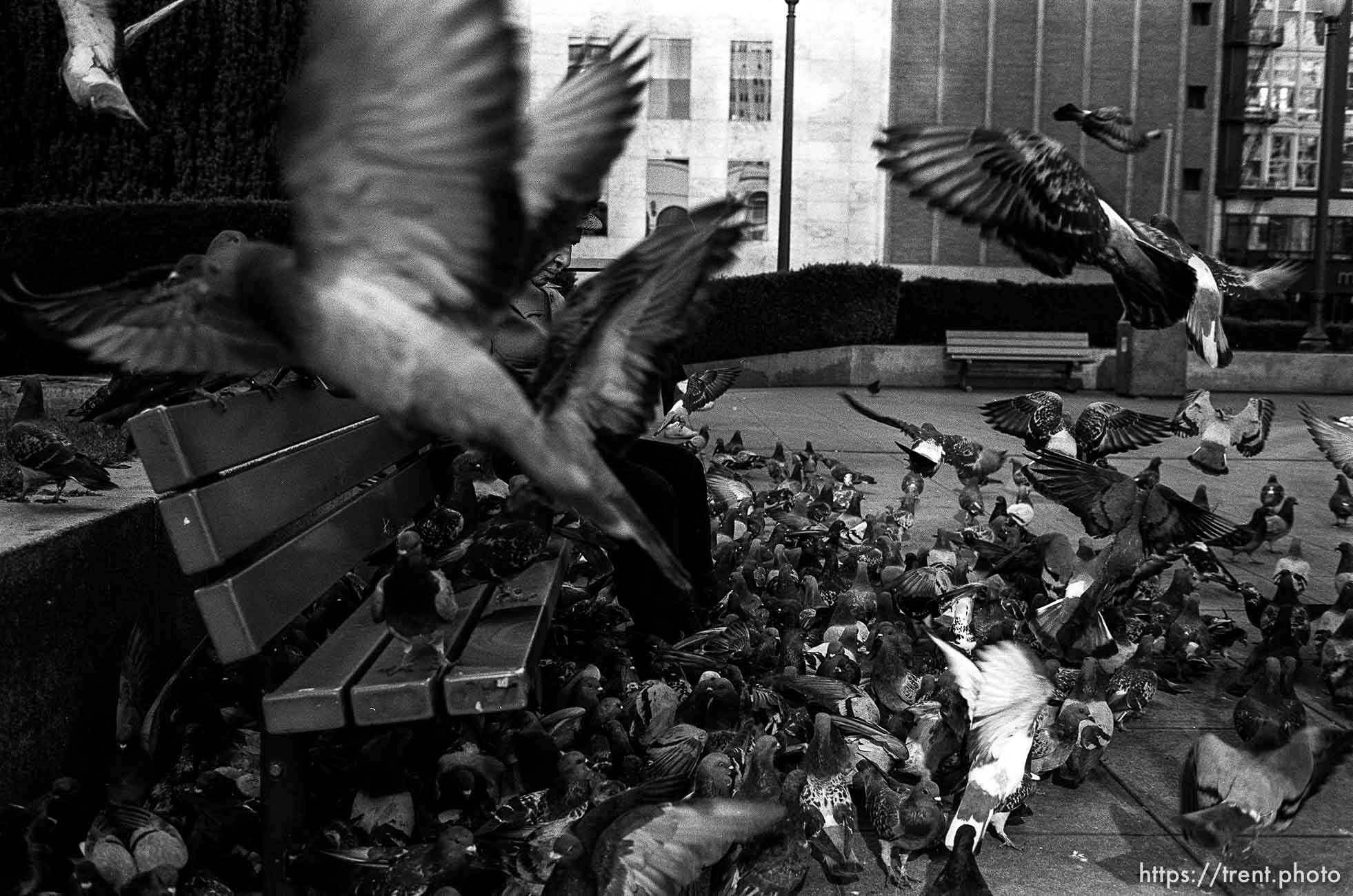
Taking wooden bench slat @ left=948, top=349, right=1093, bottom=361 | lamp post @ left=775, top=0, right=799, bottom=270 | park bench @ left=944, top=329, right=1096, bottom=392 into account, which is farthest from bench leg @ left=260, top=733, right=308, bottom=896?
lamp post @ left=775, top=0, right=799, bottom=270

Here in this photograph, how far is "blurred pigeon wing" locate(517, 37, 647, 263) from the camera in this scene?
3.10 metres

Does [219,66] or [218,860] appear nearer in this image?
[218,860]

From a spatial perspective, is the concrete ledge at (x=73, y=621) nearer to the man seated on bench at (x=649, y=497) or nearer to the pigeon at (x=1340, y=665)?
the man seated on bench at (x=649, y=497)

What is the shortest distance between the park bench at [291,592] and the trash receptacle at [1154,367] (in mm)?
14721

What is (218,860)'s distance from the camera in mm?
3002

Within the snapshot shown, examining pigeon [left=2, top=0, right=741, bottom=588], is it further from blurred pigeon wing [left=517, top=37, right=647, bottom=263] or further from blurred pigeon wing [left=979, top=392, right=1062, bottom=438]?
blurred pigeon wing [left=979, top=392, right=1062, bottom=438]

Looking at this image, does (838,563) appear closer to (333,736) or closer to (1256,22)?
(333,736)

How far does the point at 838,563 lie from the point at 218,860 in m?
3.40

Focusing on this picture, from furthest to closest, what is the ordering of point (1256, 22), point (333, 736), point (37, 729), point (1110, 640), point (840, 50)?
point (1256, 22) → point (840, 50) → point (1110, 640) → point (333, 736) → point (37, 729)

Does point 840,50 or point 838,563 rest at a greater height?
point 840,50

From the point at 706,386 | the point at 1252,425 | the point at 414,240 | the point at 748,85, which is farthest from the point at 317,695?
the point at 748,85

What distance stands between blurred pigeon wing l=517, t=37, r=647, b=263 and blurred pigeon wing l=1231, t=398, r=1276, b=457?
514 cm

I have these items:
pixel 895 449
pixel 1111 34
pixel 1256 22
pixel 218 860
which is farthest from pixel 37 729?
pixel 1256 22

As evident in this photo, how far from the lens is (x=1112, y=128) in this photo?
4.89 m
